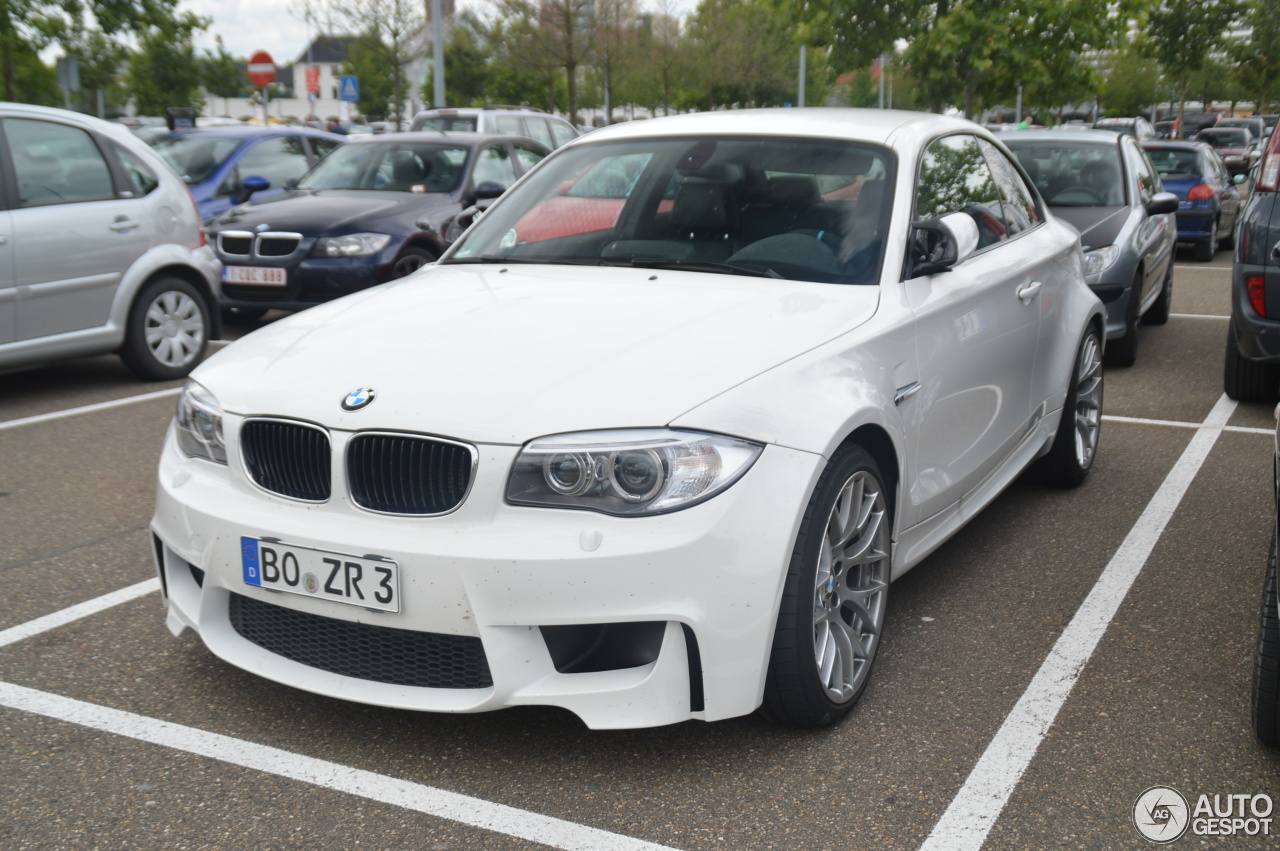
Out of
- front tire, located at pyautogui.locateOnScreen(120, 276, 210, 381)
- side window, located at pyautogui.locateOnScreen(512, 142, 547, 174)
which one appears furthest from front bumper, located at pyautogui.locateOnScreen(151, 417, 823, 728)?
side window, located at pyautogui.locateOnScreen(512, 142, 547, 174)

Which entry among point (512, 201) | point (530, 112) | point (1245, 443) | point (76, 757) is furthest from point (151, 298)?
point (530, 112)

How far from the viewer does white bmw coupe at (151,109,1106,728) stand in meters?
2.75

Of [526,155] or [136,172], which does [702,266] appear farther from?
[526,155]

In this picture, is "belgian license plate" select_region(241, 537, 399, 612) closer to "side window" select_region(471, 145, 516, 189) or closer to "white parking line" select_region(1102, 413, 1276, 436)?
"white parking line" select_region(1102, 413, 1276, 436)

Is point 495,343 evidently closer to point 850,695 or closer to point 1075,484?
point 850,695

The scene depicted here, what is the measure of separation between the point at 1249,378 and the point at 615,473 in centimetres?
567

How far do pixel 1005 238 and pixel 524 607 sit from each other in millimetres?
2814

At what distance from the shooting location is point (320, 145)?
12.3 meters

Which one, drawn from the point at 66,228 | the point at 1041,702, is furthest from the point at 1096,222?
the point at 66,228

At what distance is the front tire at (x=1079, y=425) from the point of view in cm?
524

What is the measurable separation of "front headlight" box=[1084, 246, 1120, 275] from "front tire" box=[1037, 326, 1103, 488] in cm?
292

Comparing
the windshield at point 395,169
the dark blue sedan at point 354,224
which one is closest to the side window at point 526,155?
the dark blue sedan at point 354,224

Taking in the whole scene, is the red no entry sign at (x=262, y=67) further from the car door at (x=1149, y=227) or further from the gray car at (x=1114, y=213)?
the car door at (x=1149, y=227)

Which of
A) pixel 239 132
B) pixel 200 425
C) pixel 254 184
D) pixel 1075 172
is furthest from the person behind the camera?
pixel 239 132
